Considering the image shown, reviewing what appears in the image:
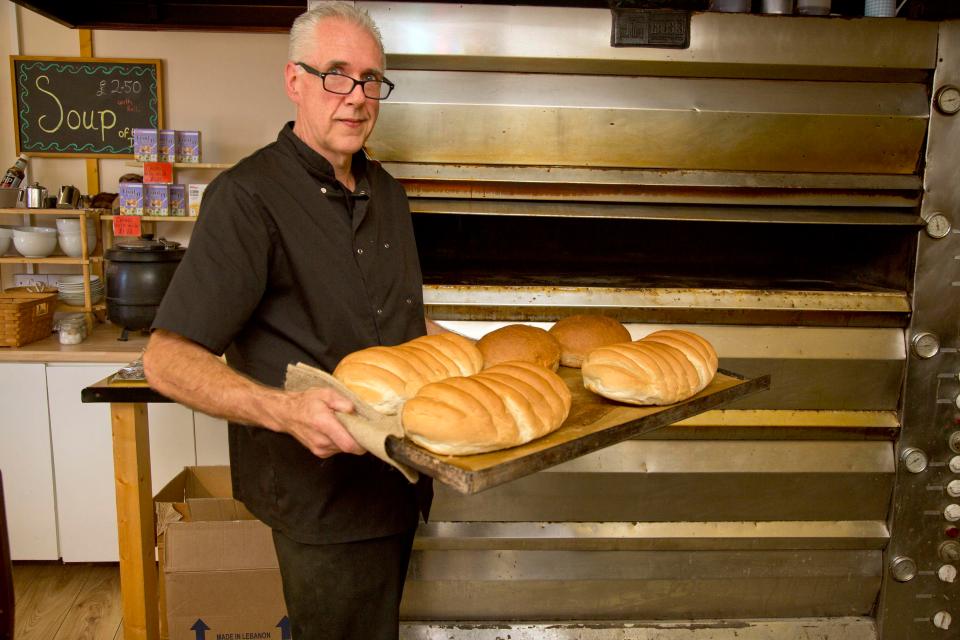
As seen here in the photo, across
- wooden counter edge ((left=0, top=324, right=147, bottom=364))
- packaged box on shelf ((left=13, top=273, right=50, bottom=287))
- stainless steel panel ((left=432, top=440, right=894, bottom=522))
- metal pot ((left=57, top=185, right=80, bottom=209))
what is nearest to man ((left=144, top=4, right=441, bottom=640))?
stainless steel panel ((left=432, top=440, right=894, bottom=522))

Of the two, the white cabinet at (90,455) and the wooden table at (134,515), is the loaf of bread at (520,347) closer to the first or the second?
the wooden table at (134,515)

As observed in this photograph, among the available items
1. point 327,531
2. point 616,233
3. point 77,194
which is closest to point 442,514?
point 327,531

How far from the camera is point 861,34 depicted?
6.65 feet

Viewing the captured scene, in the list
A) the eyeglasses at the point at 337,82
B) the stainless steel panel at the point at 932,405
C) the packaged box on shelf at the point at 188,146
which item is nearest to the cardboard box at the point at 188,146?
the packaged box on shelf at the point at 188,146

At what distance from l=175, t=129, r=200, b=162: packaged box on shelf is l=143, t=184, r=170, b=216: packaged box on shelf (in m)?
0.17

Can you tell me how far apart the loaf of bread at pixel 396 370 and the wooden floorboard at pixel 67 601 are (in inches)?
85.2

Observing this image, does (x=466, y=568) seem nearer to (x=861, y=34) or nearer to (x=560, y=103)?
(x=560, y=103)

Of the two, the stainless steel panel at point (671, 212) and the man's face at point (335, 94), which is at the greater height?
the man's face at point (335, 94)

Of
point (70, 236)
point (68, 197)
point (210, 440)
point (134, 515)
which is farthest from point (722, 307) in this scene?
point (68, 197)

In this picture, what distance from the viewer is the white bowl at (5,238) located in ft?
11.2

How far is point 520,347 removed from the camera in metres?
1.62

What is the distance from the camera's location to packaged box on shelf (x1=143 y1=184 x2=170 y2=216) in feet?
11.8

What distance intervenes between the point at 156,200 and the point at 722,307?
2.86 metres

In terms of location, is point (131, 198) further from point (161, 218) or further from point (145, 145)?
point (145, 145)
